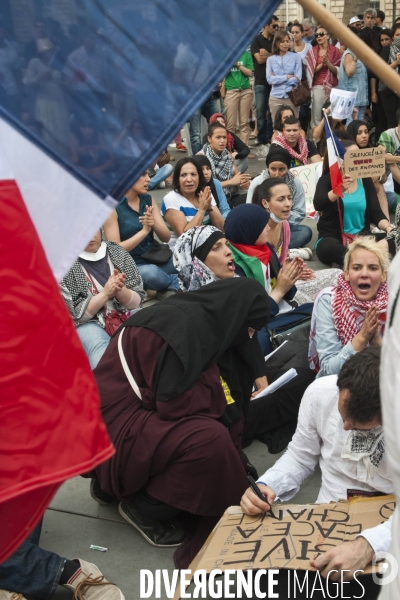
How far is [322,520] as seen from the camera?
2791mm

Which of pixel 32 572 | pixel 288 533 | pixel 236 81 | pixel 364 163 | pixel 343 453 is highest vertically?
pixel 236 81

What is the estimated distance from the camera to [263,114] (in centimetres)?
1277

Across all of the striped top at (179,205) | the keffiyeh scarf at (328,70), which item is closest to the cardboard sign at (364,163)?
the striped top at (179,205)

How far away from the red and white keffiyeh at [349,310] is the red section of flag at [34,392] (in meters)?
2.70

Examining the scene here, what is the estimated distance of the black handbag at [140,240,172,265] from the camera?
21.7 ft

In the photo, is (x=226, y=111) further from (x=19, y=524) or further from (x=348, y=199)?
(x=19, y=524)

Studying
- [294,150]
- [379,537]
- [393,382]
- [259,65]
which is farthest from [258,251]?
[259,65]

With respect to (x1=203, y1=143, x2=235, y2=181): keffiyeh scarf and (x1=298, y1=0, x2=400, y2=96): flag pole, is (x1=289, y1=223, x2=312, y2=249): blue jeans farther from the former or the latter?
(x1=298, y1=0, x2=400, y2=96): flag pole

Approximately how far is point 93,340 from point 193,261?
2.50 feet

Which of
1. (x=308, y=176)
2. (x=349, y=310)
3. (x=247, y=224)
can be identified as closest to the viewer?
(x=349, y=310)

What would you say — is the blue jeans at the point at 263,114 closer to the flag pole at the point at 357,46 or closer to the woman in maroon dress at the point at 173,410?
the woman in maroon dress at the point at 173,410

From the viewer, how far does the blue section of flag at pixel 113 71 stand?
1.83 m

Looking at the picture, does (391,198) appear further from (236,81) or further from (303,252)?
(236,81)

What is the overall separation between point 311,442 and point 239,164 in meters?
7.03
